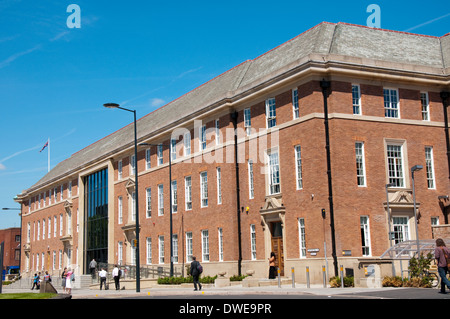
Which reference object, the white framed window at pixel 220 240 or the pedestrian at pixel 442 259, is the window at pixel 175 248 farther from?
the pedestrian at pixel 442 259

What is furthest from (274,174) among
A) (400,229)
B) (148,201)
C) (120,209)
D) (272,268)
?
(120,209)

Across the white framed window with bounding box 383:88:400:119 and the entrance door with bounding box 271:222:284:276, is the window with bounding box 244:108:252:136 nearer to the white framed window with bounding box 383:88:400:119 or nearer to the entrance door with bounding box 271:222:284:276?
the entrance door with bounding box 271:222:284:276

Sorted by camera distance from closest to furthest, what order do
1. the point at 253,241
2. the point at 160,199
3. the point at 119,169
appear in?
the point at 253,241
the point at 160,199
the point at 119,169

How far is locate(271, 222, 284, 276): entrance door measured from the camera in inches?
1409

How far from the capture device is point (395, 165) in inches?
1361

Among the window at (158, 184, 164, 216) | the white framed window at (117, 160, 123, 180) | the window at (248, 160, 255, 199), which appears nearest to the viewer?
the window at (248, 160, 255, 199)

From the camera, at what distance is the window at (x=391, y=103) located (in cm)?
3503

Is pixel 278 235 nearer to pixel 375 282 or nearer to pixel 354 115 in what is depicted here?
pixel 354 115

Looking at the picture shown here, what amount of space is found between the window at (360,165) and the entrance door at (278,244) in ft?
18.9

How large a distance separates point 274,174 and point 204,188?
28.0 ft

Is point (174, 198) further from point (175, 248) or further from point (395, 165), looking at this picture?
point (395, 165)

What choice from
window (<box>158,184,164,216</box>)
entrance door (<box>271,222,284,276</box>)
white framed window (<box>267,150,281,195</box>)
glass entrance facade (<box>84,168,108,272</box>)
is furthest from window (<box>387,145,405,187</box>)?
glass entrance facade (<box>84,168,108,272</box>)

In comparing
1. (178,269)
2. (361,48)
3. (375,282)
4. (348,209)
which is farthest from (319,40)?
(178,269)

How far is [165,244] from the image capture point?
4809cm
